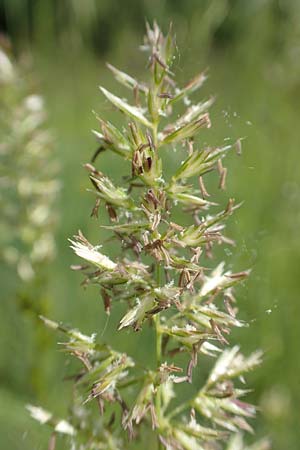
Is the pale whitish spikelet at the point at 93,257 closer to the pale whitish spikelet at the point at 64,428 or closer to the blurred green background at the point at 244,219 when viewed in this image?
the pale whitish spikelet at the point at 64,428

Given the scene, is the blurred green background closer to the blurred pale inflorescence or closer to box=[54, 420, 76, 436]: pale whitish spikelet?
the blurred pale inflorescence

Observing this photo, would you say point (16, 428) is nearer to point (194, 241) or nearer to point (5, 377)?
point (5, 377)

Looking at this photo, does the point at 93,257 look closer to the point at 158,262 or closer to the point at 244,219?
the point at 158,262

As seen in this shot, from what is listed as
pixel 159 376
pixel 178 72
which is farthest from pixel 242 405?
pixel 178 72

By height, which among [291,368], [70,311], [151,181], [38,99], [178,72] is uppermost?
[38,99]

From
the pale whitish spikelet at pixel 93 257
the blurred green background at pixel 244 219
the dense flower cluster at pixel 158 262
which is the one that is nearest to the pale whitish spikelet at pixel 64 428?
the dense flower cluster at pixel 158 262

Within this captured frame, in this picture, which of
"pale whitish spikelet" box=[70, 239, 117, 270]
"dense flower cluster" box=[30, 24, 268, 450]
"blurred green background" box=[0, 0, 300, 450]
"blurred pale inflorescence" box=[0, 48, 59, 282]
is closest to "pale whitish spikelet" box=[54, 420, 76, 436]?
"dense flower cluster" box=[30, 24, 268, 450]

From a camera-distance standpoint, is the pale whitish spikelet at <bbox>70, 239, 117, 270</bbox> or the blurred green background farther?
the blurred green background

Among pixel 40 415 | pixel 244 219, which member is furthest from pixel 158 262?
pixel 244 219
